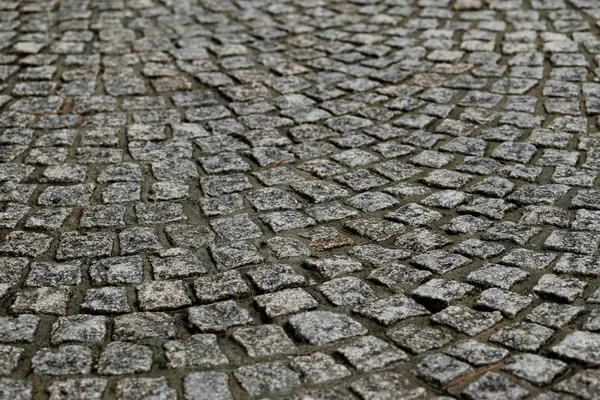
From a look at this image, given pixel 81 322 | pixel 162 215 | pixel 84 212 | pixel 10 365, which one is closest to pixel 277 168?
pixel 162 215

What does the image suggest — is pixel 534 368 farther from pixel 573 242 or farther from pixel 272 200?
pixel 272 200

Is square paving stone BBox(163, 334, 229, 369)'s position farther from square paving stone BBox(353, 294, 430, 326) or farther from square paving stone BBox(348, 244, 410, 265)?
square paving stone BBox(348, 244, 410, 265)

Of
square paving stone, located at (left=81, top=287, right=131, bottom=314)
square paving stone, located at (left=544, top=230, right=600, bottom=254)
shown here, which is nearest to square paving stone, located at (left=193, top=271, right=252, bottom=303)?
square paving stone, located at (left=81, top=287, right=131, bottom=314)

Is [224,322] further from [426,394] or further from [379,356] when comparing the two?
[426,394]

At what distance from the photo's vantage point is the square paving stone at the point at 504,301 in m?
3.25

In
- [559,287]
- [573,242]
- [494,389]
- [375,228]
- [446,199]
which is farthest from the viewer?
[446,199]

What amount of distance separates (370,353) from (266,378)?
1.36 ft

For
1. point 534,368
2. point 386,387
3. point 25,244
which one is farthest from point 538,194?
point 25,244

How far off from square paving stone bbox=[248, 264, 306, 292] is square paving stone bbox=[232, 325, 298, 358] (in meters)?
0.29

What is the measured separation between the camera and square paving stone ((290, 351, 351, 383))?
2912 mm

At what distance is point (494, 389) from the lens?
9.18ft

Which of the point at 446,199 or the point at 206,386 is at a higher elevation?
the point at 446,199

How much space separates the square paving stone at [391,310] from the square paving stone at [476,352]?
0.90 feet

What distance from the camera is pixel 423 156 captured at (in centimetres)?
466
